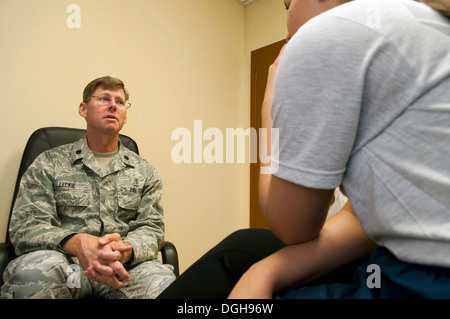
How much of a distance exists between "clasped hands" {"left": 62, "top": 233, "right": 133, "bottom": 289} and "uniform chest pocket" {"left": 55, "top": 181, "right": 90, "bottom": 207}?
18 cm

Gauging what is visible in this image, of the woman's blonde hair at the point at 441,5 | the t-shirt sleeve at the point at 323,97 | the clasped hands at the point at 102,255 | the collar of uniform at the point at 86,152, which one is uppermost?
the woman's blonde hair at the point at 441,5

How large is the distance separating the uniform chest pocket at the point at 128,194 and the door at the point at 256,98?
3.94 ft

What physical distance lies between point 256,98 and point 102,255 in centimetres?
180

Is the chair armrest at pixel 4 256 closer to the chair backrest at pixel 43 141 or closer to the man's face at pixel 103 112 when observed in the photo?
the chair backrest at pixel 43 141

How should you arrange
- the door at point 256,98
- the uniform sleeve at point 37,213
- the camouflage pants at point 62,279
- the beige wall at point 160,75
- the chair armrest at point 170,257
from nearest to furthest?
1. the camouflage pants at point 62,279
2. the uniform sleeve at point 37,213
3. the chair armrest at point 170,257
4. the beige wall at point 160,75
5. the door at point 256,98

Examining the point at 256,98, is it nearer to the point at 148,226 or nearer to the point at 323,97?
the point at 148,226

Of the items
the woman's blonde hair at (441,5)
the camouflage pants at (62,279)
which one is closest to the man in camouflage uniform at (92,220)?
the camouflage pants at (62,279)

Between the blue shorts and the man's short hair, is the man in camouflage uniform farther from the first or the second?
the blue shorts

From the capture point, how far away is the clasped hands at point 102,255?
977 mm

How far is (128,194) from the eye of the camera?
1364mm

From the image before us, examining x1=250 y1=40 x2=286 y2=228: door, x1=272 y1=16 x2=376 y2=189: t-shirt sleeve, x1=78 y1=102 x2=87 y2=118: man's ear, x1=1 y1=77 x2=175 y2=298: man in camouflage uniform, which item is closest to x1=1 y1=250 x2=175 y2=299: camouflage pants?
x1=1 y1=77 x2=175 y2=298: man in camouflage uniform

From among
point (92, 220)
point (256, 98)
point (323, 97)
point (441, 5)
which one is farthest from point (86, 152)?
point (256, 98)
